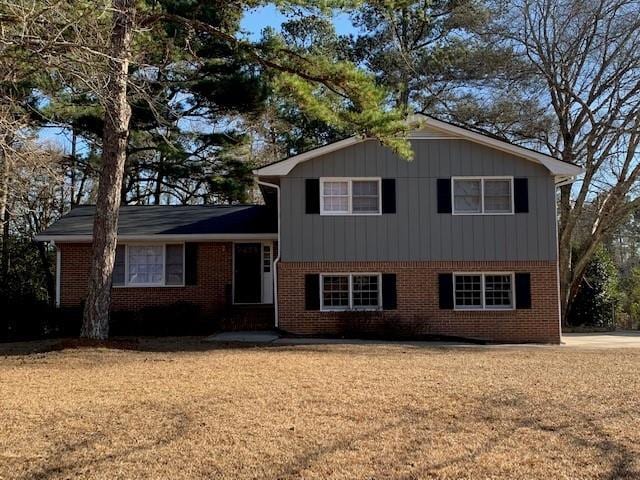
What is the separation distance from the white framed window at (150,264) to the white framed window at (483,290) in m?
7.71

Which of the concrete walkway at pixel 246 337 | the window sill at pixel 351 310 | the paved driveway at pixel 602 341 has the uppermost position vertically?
the window sill at pixel 351 310

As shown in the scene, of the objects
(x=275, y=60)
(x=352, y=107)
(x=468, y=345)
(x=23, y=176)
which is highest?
(x=275, y=60)

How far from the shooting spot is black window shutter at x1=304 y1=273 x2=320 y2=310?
16.5 metres

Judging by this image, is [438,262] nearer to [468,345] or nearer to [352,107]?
[468,345]

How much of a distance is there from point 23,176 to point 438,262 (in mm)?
10272

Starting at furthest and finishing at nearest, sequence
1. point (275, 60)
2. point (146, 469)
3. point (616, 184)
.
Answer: point (616, 184), point (275, 60), point (146, 469)

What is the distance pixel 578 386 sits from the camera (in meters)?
8.43

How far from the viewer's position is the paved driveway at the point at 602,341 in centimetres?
1596

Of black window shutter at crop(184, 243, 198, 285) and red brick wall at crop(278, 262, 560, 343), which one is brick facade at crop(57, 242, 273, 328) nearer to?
black window shutter at crop(184, 243, 198, 285)

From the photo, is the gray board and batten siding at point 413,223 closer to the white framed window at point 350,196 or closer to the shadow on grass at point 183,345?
the white framed window at point 350,196

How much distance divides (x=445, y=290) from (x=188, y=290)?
23.3 ft

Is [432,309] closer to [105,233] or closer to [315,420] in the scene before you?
[105,233]

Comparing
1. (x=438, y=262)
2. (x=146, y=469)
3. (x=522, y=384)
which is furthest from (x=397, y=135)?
(x=146, y=469)

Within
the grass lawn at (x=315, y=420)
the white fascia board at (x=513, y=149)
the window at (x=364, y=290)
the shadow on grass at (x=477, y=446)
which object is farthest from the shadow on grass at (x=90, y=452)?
the white fascia board at (x=513, y=149)
